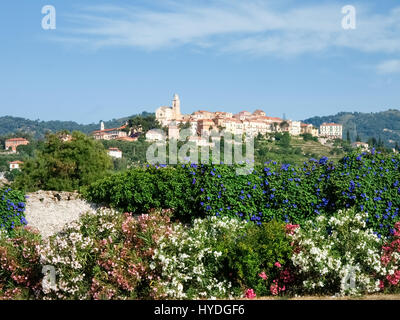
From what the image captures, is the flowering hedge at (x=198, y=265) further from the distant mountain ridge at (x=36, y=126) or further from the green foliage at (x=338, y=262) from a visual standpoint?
the distant mountain ridge at (x=36, y=126)

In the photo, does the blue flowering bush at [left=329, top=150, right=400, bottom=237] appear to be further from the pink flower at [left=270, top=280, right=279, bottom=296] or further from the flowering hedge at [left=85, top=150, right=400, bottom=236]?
the pink flower at [left=270, top=280, right=279, bottom=296]

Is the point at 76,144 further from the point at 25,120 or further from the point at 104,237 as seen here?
the point at 25,120

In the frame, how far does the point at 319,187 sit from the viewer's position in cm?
704

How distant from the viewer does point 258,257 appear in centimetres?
548

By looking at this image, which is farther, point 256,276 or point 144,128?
point 144,128

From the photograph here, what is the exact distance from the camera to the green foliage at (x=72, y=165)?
63.6ft

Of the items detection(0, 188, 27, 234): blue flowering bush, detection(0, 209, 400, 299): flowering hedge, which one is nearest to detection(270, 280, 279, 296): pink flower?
detection(0, 209, 400, 299): flowering hedge

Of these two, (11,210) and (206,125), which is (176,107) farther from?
(11,210)

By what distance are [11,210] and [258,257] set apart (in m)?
4.39

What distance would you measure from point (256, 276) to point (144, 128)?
8998 cm

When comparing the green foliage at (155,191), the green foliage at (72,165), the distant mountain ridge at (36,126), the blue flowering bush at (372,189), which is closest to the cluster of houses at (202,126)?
the distant mountain ridge at (36,126)

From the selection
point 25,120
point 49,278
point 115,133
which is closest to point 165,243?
point 49,278

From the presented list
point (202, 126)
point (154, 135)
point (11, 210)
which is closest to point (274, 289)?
point (11, 210)
